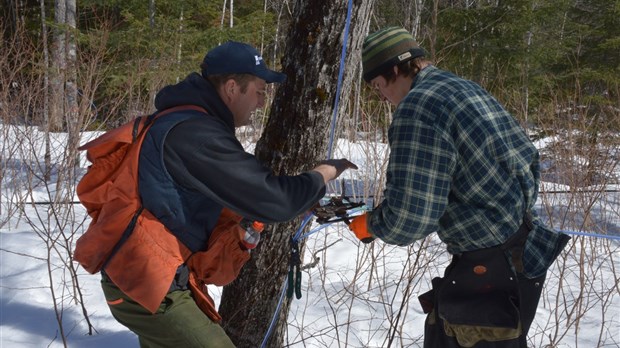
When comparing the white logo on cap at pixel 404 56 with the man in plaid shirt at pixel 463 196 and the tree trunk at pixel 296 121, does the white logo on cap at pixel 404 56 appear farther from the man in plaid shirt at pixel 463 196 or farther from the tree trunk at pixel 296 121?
the tree trunk at pixel 296 121

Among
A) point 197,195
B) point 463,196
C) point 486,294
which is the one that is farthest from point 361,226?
point 197,195

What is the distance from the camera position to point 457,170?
6.33 ft

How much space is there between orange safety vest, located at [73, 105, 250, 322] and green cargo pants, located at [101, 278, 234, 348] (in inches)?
3.1

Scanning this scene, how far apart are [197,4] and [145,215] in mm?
10900

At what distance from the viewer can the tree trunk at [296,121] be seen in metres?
2.69

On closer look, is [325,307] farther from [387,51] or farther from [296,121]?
[387,51]

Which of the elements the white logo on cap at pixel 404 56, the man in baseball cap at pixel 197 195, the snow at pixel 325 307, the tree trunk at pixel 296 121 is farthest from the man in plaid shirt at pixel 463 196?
the snow at pixel 325 307

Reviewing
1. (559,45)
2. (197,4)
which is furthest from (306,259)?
(559,45)

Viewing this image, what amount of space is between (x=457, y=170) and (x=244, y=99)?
79cm

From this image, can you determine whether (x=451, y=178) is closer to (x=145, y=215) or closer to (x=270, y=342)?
(x=145, y=215)

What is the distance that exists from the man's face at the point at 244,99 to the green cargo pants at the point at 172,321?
650 millimetres

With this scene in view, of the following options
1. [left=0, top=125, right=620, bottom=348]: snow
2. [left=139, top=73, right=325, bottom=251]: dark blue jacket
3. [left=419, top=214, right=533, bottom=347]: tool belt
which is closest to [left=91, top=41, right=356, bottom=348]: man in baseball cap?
[left=139, top=73, right=325, bottom=251]: dark blue jacket

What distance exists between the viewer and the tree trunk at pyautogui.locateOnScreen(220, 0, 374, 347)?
8.84 ft

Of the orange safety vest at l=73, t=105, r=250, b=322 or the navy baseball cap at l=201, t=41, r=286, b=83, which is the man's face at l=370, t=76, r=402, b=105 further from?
the orange safety vest at l=73, t=105, r=250, b=322
